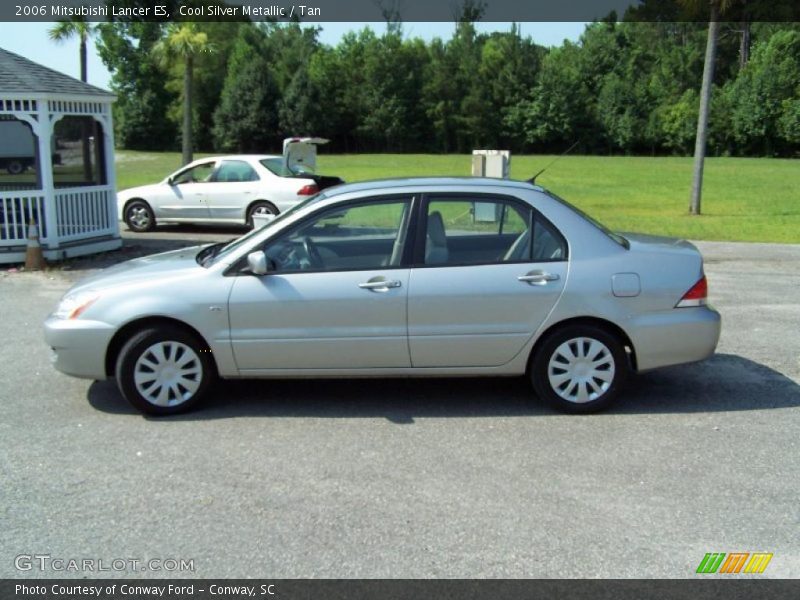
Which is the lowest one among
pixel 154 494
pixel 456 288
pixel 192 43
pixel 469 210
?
pixel 154 494

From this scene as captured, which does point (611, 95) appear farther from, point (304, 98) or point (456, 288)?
point (456, 288)

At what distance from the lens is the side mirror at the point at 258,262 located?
17.8ft

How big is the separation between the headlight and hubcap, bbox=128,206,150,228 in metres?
11.3

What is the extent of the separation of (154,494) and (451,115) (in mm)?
82650

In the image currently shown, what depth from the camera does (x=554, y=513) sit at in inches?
165

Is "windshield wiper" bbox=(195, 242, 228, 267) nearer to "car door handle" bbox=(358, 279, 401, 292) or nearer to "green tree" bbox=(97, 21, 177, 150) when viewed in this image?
"car door handle" bbox=(358, 279, 401, 292)

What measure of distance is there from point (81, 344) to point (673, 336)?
415cm

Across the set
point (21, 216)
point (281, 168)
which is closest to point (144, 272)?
point (21, 216)

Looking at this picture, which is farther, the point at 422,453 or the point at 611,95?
the point at 611,95

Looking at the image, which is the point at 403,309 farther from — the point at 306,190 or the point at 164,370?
the point at 306,190

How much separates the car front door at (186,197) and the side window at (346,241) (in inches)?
435

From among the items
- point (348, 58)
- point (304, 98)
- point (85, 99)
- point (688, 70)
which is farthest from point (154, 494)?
point (348, 58)

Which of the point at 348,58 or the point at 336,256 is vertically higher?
the point at 348,58
